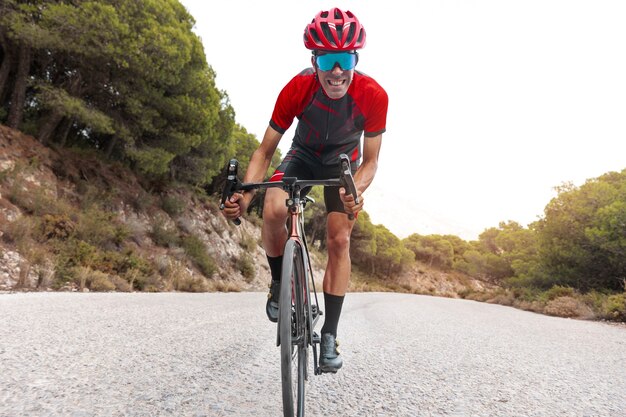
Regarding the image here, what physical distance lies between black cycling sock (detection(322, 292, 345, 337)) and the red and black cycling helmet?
5.39 feet

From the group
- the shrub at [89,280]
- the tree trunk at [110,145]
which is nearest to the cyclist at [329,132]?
the shrub at [89,280]

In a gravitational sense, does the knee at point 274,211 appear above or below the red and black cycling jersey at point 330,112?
below

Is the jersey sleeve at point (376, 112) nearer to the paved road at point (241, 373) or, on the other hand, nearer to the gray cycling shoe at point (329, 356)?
the gray cycling shoe at point (329, 356)

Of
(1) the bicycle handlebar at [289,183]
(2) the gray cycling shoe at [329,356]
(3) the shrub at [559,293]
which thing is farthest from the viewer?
(3) the shrub at [559,293]

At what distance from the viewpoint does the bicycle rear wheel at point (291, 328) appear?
5.45 ft

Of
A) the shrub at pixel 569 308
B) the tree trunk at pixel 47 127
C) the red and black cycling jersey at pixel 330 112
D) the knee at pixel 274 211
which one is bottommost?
the shrub at pixel 569 308

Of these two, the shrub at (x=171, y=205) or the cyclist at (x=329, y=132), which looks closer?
the cyclist at (x=329, y=132)

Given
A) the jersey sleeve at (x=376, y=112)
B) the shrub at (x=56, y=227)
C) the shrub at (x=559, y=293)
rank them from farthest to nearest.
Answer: the shrub at (x=559, y=293)
the shrub at (x=56, y=227)
the jersey sleeve at (x=376, y=112)

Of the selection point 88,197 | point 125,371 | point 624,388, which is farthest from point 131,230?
point 624,388

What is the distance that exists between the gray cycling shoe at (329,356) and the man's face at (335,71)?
159cm

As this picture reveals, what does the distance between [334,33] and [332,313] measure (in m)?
1.82

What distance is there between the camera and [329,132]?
2.82 m

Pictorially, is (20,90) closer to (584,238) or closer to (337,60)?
(337,60)

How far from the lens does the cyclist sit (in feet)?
8.10
